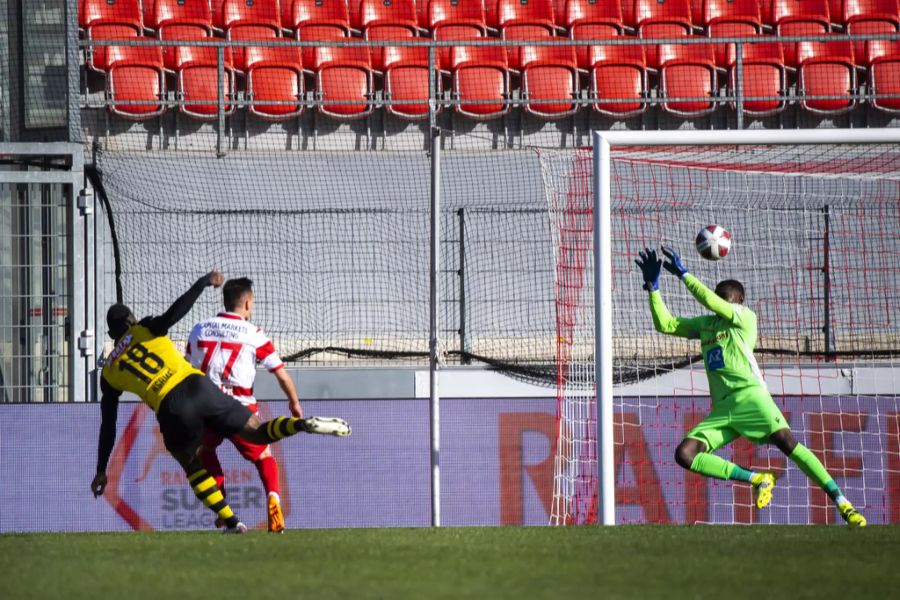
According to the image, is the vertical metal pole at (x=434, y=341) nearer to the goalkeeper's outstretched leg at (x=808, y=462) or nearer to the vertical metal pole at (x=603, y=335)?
the vertical metal pole at (x=603, y=335)

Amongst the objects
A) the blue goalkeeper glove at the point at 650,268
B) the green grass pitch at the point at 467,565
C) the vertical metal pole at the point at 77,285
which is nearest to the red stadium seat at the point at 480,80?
the vertical metal pole at the point at 77,285

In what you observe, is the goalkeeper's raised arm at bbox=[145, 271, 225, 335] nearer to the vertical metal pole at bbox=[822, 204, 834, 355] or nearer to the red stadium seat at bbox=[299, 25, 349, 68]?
the vertical metal pole at bbox=[822, 204, 834, 355]

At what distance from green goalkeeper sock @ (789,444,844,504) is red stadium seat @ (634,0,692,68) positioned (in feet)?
27.7

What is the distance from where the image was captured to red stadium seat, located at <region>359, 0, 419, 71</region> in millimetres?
15680

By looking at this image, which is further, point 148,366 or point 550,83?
point 550,83

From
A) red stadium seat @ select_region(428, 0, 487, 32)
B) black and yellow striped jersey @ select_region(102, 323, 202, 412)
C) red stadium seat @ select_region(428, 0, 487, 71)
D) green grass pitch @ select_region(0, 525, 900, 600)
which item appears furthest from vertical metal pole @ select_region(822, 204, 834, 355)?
red stadium seat @ select_region(428, 0, 487, 32)

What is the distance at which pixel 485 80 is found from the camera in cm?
1491

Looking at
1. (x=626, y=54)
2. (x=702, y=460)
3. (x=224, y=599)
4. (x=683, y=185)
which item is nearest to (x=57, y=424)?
(x=702, y=460)

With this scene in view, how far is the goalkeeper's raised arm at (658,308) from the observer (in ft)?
26.6

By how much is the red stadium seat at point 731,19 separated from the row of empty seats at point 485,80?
1.66ft

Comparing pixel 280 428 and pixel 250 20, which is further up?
pixel 250 20

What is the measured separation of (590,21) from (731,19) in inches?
69.5

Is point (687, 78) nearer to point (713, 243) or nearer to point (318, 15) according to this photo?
point (318, 15)

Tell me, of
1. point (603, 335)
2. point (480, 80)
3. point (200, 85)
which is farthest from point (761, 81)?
point (603, 335)
